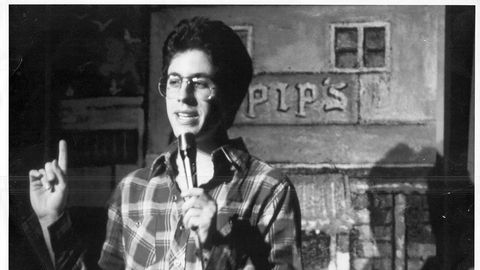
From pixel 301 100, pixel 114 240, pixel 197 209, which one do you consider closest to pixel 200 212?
pixel 197 209

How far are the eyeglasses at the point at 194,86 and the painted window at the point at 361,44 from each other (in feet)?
1.58

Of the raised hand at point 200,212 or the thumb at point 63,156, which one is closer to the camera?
the raised hand at point 200,212

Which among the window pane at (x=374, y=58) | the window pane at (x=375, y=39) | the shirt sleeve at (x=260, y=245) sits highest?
the window pane at (x=375, y=39)

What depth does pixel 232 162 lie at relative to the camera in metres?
2.37

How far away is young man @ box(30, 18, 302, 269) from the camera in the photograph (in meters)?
2.29

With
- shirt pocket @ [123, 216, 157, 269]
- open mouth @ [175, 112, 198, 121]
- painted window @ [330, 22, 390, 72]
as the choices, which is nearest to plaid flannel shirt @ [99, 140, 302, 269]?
shirt pocket @ [123, 216, 157, 269]

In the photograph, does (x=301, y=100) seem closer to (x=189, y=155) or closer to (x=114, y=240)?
(x=189, y=155)

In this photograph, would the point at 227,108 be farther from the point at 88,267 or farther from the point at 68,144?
the point at 88,267

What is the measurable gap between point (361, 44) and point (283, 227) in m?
0.75

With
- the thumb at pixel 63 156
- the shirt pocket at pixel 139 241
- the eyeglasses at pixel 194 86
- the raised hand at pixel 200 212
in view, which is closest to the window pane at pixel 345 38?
the eyeglasses at pixel 194 86

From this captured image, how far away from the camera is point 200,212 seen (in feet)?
7.55

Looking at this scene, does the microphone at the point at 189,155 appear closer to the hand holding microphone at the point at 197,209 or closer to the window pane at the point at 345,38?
the hand holding microphone at the point at 197,209

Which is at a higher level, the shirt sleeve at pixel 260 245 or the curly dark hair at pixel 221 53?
the curly dark hair at pixel 221 53

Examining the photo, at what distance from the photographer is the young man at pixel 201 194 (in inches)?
90.3
